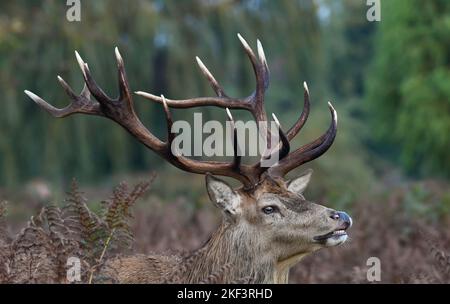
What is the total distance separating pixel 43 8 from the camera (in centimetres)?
1728

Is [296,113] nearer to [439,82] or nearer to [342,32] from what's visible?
[439,82]

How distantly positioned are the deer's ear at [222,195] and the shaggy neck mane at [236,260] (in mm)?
115

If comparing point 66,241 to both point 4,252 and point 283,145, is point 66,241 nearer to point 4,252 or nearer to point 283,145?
point 4,252

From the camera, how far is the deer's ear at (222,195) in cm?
513

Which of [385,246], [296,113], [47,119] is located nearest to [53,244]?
[385,246]

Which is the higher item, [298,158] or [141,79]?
[141,79]

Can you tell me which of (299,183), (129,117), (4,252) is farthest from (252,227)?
(4,252)

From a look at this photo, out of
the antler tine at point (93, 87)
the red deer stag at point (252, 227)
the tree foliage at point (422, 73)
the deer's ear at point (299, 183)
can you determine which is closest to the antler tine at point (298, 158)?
the red deer stag at point (252, 227)

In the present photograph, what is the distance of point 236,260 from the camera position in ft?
16.8

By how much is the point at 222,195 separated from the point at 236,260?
1.16 feet

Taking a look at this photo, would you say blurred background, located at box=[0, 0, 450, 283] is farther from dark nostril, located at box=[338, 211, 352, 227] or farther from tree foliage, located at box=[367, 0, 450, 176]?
dark nostril, located at box=[338, 211, 352, 227]

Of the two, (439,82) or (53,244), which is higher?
(439,82)

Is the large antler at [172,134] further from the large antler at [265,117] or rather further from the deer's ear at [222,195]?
the deer's ear at [222,195]
